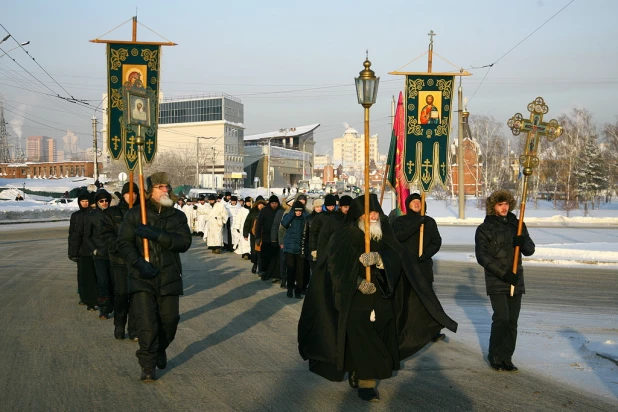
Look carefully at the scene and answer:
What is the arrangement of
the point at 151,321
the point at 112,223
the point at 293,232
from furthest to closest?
the point at 293,232, the point at 112,223, the point at 151,321

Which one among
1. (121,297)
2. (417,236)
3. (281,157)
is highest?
(281,157)

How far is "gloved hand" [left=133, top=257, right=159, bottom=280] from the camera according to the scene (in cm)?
627

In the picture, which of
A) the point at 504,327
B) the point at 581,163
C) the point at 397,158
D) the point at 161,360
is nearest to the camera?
the point at 161,360

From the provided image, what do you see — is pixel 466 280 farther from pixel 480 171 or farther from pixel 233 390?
pixel 480 171

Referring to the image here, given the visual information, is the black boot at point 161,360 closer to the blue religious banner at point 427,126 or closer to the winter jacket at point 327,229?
the winter jacket at point 327,229

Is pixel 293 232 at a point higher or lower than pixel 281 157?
lower

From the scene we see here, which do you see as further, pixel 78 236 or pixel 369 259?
pixel 78 236

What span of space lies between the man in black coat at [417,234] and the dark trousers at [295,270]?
372 centimetres

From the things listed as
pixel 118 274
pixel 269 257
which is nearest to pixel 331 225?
pixel 118 274

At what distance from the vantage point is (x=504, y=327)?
7.09 metres

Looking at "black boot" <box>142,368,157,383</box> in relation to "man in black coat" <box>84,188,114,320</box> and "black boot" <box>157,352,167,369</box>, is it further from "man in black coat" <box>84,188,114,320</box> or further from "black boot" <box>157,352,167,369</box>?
"man in black coat" <box>84,188,114,320</box>

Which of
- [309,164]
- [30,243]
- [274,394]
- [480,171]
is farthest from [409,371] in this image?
[309,164]

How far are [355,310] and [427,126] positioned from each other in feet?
27.9

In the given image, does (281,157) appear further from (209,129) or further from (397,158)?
(397,158)
